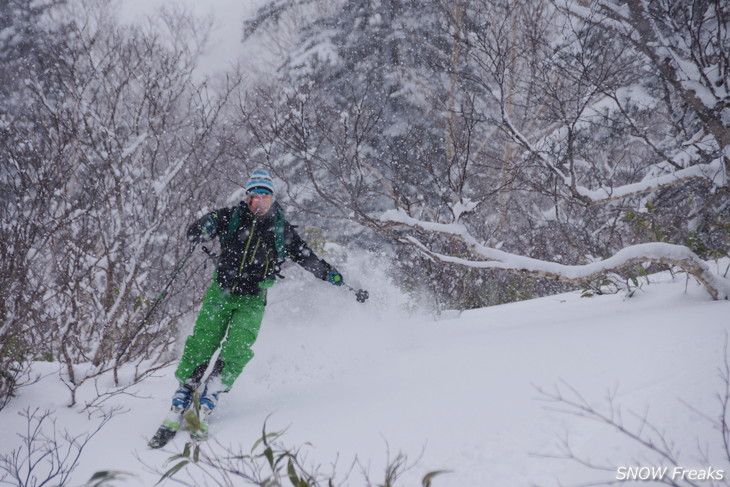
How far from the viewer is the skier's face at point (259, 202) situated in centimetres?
328

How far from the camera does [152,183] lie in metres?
4.63

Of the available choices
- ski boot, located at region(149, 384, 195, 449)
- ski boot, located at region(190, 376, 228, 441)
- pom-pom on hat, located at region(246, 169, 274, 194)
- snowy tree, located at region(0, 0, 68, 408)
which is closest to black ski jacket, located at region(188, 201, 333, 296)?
pom-pom on hat, located at region(246, 169, 274, 194)

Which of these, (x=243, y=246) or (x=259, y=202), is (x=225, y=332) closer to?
(x=243, y=246)

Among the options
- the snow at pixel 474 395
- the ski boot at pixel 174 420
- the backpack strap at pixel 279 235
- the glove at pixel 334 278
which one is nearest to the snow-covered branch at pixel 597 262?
the snow at pixel 474 395

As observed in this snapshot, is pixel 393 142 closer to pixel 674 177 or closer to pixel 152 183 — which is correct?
pixel 152 183

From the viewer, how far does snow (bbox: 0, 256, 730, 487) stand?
159cm

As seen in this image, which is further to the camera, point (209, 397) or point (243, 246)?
point (243, 246)

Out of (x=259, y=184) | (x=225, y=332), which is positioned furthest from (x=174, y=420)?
(x=259, y=184)

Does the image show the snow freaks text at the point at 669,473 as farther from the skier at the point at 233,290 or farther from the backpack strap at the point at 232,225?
the backpack strap at the point at 232,225

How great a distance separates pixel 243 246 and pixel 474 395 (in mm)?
2021

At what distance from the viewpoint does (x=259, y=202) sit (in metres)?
3.28

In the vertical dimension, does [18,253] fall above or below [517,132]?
below

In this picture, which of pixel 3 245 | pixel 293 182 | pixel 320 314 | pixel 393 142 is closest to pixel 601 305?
pixel 320 314

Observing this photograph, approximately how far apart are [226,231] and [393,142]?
7.66 meters
